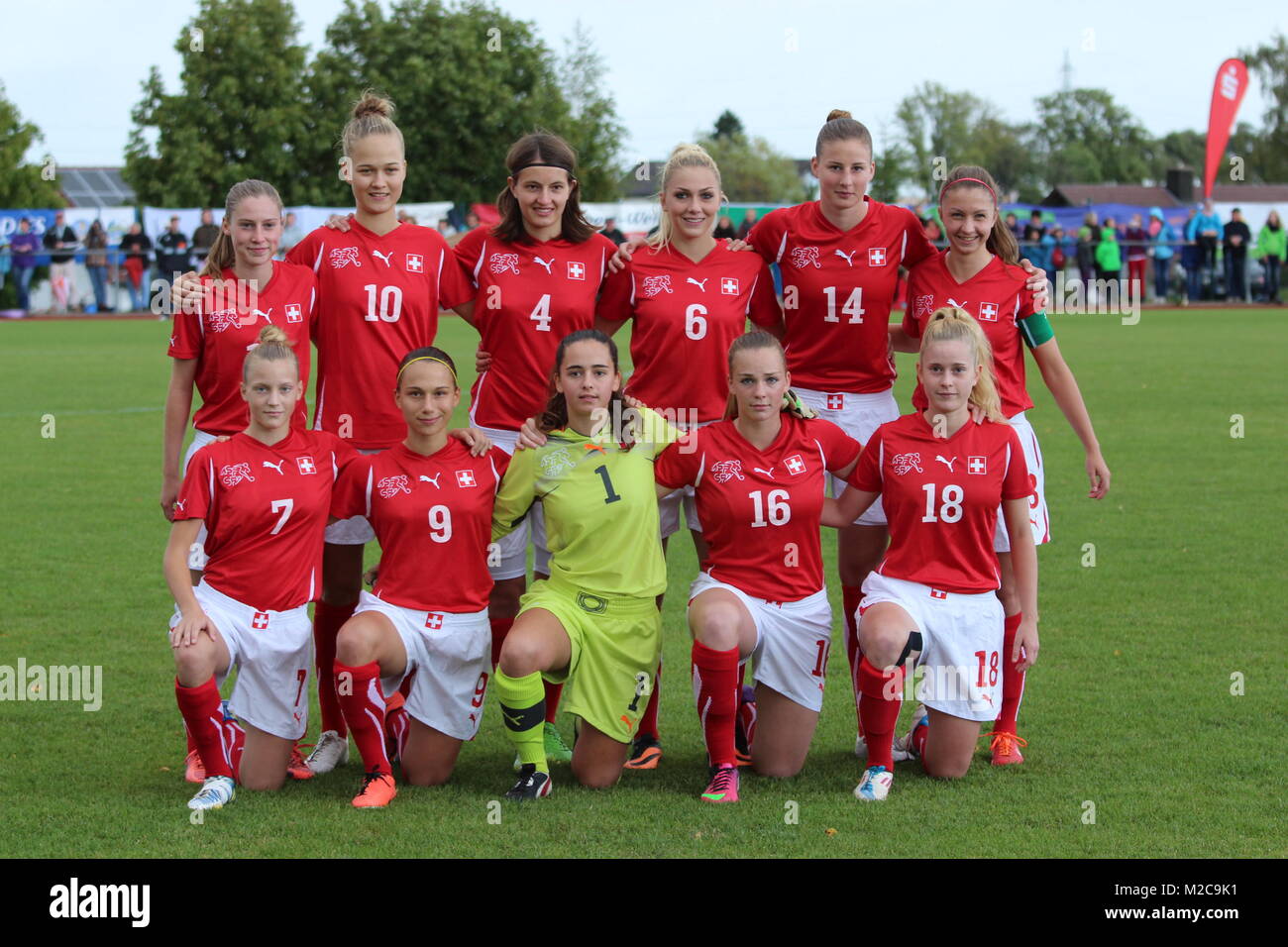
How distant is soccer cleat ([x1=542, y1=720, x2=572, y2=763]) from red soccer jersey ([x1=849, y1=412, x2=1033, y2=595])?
1.29m

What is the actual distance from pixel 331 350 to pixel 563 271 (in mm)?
871

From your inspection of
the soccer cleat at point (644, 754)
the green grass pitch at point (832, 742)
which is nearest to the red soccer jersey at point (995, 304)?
the green grass pitch at point (832, 742)

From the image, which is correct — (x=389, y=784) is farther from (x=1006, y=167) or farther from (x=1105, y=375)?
(x=1006, y=167)

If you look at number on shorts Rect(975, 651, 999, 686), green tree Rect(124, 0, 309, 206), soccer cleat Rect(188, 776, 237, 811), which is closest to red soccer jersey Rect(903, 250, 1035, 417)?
number on shorts Rect(975, 651, 999, 686)

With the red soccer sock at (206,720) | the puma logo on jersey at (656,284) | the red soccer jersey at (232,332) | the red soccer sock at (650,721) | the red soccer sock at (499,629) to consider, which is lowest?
the red soccer sock at (650,721)

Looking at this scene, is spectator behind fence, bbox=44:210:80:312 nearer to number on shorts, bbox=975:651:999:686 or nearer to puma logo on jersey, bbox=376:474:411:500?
puma logo on jersey, bbox=376:474:411:500

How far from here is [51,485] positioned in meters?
10.2

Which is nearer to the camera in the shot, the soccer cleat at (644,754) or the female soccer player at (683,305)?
the soccer cleat at (644,754)

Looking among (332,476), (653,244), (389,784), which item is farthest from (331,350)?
(389,784)

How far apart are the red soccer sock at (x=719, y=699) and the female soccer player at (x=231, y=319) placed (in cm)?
139

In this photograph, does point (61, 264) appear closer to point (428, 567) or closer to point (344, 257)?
point (344, 257)

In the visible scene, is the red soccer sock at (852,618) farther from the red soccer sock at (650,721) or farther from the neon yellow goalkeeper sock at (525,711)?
the neon yellow goalkeeper sock at (525,711)

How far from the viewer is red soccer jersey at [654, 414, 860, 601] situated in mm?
4703

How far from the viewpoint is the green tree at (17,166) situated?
131ft
